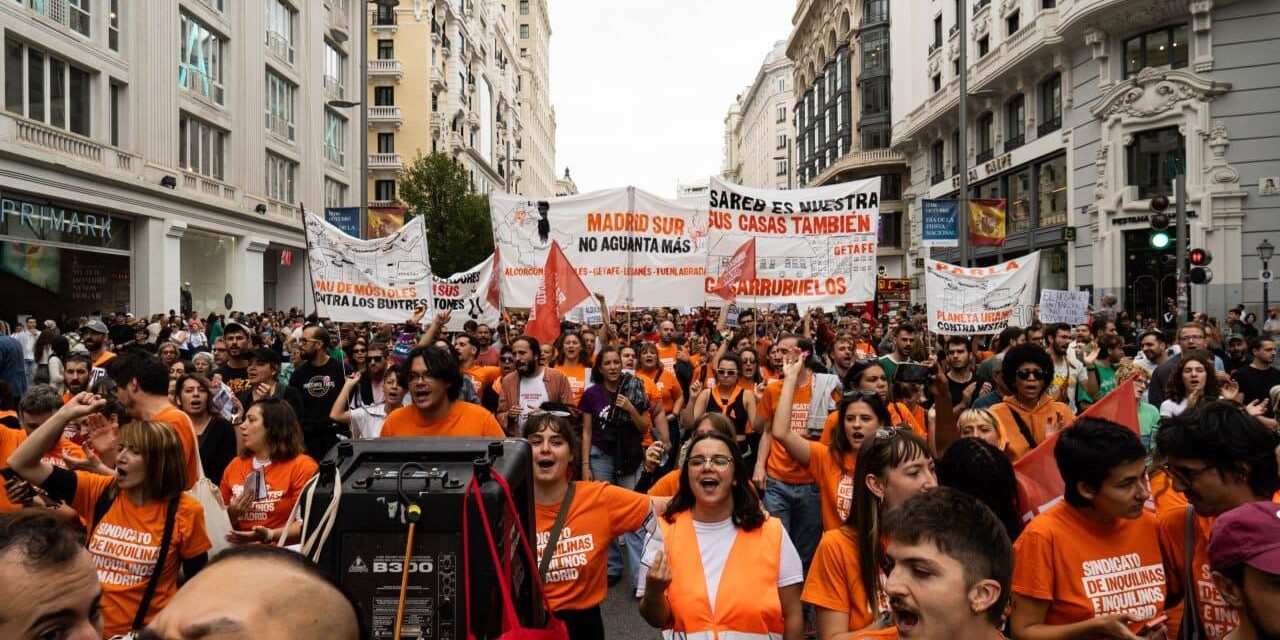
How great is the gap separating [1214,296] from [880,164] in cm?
2855

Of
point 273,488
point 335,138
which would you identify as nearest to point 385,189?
point 335,138

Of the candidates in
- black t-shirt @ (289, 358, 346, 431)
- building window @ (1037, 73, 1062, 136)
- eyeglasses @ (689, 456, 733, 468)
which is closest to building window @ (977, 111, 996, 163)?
building window @ (1037, 73, 1062, 136)

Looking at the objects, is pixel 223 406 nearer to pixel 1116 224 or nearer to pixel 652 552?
pixel 652 552

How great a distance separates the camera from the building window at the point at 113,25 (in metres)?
21.0

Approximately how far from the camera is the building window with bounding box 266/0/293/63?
3002 cm

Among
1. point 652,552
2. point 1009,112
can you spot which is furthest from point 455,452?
point 1009,112

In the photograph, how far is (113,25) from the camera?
2128cm

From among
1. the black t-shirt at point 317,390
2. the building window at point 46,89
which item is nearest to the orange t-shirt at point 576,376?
the black t-shirt at point 317,390

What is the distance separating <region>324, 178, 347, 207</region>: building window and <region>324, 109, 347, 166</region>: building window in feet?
2.90

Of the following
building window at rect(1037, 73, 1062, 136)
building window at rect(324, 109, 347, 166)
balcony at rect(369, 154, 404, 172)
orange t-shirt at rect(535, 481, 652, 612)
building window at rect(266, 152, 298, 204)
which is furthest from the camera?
balcony at rect(369, 154, 404, 172)

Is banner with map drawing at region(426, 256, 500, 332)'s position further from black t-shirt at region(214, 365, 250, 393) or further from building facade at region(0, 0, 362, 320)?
building facade at region(0, 0, 362, 320)

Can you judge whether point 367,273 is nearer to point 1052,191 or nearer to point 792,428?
point 792,428

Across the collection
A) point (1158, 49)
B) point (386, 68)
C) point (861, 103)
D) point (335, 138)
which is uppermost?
point (386, 68)

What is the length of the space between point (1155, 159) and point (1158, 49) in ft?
10.8
